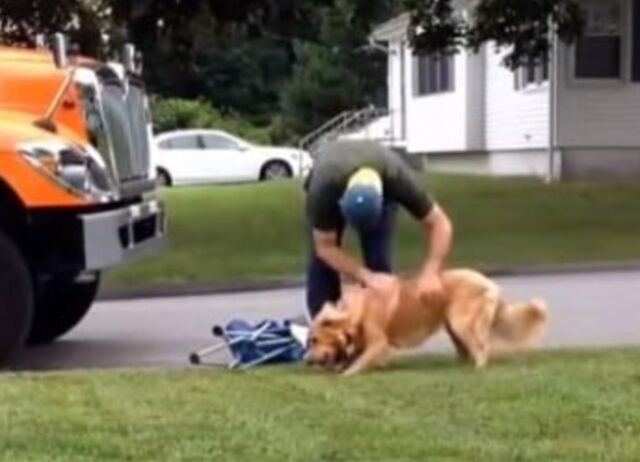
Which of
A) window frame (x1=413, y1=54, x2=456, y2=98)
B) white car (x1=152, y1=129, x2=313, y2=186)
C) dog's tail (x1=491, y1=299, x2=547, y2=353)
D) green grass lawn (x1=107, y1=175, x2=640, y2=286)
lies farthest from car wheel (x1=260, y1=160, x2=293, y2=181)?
dog's tail (x1=491, y1=299, x2=547, y2=353)

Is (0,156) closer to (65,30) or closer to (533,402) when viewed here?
(533,402)

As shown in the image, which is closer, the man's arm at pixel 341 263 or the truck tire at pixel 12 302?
the man's arm at pixel 341 263

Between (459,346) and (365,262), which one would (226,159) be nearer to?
(365,262)

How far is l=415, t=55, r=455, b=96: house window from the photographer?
40.0m

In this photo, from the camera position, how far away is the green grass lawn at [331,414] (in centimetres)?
672

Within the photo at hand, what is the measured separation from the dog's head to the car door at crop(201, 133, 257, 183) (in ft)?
109

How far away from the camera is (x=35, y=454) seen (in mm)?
6754

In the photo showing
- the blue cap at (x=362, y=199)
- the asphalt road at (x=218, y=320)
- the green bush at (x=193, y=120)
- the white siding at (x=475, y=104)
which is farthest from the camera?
the green bush at (x=193, y=120)

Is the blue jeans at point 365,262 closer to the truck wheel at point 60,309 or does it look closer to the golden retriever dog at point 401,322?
the golden retriever dog at point 401,322

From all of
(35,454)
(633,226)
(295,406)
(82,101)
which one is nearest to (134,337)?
(82,101)

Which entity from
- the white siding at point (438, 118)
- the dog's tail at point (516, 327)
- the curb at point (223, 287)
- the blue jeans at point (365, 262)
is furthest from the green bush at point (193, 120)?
the dog's tail at point (516, 327)

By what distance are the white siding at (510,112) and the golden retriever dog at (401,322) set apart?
22.5 m

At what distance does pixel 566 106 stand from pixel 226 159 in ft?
40.0

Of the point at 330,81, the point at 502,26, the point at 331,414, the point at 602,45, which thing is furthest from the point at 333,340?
the point at 330,81
